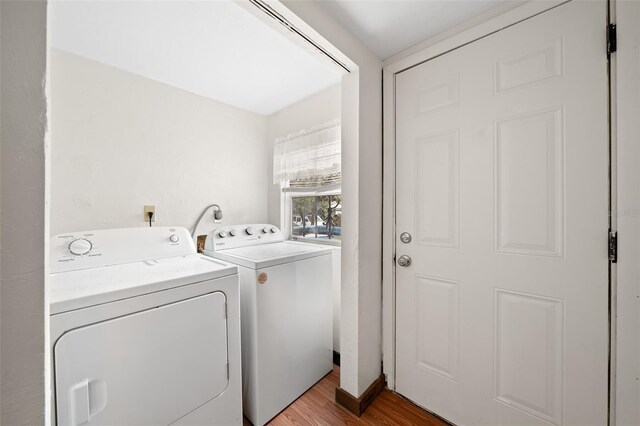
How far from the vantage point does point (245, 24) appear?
4.43 ft

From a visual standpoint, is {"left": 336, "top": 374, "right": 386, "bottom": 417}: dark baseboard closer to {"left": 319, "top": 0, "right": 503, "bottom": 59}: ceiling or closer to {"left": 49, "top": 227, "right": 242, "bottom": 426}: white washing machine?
{"left": 49, "top": 227, "right": 242, "bottom": 426}: white washing machine

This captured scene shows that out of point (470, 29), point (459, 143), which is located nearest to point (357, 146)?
point (459, 143)

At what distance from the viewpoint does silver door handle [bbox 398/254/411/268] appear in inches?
59.3

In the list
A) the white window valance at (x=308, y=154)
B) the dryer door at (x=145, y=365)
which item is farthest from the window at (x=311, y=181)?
the dryer door at (x=145, y=365)

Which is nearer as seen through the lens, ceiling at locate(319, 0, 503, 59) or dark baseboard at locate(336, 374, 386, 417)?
ceiling at locate(319, 0, 503, 59)

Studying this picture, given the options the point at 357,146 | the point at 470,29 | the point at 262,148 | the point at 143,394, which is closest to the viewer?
the point at 143,394

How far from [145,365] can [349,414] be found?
115 centimetres

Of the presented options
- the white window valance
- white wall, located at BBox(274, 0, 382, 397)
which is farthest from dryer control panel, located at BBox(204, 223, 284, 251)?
white wall, located at BBox(274, 0, 382, 397)

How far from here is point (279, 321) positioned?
149cm

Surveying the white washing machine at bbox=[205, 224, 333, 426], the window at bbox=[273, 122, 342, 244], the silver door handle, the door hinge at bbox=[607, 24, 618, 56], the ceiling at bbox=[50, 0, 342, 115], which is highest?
the ceiling at bbox=[50, 0, 342, 115]

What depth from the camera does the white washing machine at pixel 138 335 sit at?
0.86 metres

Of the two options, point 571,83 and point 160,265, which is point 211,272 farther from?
point 571,83

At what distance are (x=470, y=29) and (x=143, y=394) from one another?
2265mm

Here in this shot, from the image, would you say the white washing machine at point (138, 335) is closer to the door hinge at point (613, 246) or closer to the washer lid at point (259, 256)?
the washer lid at point (259, 256)
